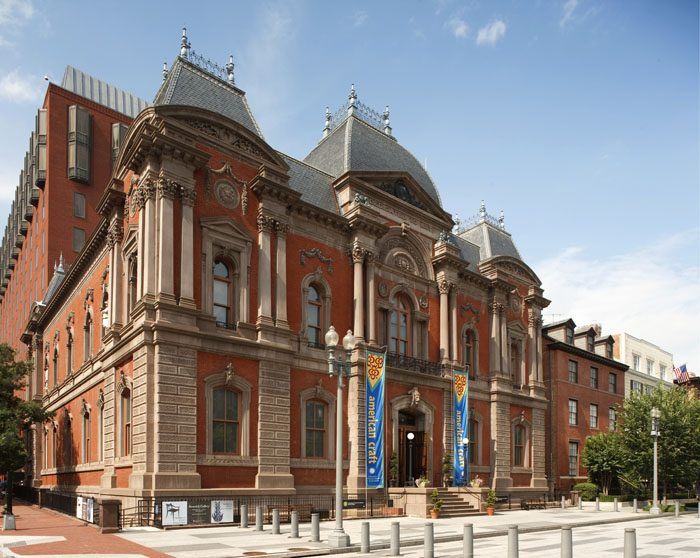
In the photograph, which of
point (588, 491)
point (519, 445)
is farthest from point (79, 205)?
point (588, 491)

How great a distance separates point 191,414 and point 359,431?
8.97 m

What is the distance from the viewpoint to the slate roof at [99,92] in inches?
2607

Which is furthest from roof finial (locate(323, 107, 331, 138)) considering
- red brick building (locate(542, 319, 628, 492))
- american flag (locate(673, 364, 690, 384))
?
american flag (locate(673, 364, 690, 384))

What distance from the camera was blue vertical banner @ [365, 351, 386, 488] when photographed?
30859 millimetres

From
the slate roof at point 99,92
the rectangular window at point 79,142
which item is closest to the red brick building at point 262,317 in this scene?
the rectangular window at point 79,142

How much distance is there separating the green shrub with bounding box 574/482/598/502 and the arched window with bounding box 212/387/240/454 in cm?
2605

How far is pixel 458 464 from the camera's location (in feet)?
116

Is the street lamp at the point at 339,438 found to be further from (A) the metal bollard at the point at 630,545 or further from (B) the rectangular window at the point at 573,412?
(B) the rectangular window at the point at 573,412

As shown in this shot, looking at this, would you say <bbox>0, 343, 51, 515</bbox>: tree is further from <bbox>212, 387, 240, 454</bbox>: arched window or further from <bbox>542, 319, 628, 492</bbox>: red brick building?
<bbox>542, 319, 628, 492</bbox>: red brick building

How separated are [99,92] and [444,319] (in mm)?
48202

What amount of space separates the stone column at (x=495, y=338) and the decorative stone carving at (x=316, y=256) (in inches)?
532

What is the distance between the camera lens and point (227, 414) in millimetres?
26672

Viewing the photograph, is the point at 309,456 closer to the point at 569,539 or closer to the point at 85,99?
the point at 569,539

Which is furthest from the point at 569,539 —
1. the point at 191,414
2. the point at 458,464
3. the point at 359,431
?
the point at 458,464
